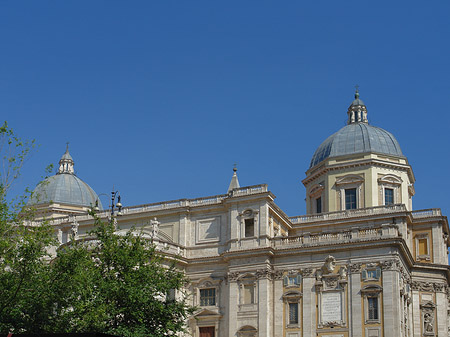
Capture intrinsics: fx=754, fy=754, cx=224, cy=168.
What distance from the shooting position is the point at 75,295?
1638 inches

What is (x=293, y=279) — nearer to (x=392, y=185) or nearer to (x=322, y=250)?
(x=322, y=250)

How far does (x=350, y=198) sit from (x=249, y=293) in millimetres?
15497

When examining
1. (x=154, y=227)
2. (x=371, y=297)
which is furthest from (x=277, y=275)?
(x=154, y=227)

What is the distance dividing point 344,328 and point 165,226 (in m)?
18.5

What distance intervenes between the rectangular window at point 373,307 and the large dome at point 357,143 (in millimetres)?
18554

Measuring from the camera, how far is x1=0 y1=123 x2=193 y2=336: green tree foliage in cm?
3984

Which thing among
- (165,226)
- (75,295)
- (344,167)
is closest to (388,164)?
(344,167)

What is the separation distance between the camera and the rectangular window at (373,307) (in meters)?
57.7

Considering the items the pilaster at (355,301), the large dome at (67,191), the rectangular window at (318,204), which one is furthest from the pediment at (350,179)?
the large dome at (67,191)

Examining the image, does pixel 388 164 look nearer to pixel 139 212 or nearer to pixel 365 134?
pixel 365 134

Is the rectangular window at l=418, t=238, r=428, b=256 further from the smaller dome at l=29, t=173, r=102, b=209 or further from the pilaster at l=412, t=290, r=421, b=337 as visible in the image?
the smaller dome at l=29, t=173, r=102, b=209

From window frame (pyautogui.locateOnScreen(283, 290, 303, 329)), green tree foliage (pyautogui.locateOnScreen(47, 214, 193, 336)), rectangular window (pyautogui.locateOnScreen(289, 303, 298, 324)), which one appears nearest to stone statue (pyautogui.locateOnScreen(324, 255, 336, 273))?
window frame (pyautogui.locateOnScreen(283, 290, 303, 329))

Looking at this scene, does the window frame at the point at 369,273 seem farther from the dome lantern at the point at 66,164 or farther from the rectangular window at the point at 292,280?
the dome lantern at the point at 66,164

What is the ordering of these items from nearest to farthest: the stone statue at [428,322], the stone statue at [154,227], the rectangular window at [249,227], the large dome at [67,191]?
the rectangular window at [249,227] → the stone statue at [154,227] → the stone statue at [428,322] → the large dome at [67,191]
